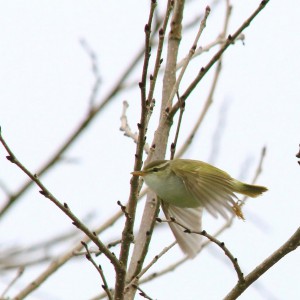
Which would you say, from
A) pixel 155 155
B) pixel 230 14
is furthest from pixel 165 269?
pixel 230 14

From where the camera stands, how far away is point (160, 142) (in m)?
2.73

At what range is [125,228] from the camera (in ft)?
6.96

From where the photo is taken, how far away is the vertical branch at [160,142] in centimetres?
238

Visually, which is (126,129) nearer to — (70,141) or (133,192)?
(70,141)

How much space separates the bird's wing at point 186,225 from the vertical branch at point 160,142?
16cm

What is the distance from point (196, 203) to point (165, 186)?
171 mm

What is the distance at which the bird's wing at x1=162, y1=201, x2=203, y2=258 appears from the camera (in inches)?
116

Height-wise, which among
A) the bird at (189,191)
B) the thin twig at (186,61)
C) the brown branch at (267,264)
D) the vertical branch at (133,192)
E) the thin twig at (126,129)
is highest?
the thin twig at (126,129)

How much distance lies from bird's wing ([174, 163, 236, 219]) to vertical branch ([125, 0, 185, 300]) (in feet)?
0.65

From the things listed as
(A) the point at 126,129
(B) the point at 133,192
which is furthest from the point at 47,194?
(A) the point at 126,129

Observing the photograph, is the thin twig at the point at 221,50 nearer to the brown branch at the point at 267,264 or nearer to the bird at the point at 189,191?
the bird at the point at 189,191

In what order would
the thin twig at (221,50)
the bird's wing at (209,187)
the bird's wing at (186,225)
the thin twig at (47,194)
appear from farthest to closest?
the bird's wing at (186,225)
the bird's wing at (209,187)
the thin twig at (221,50)
the thin twig at (47,194)

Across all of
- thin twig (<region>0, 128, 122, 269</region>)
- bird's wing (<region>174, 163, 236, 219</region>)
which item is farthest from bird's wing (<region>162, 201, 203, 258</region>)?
thin twig (<region>0, 128, 122, 269</region>)

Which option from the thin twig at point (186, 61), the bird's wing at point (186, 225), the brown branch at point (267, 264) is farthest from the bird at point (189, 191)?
the brown branch at point (267, 264)
